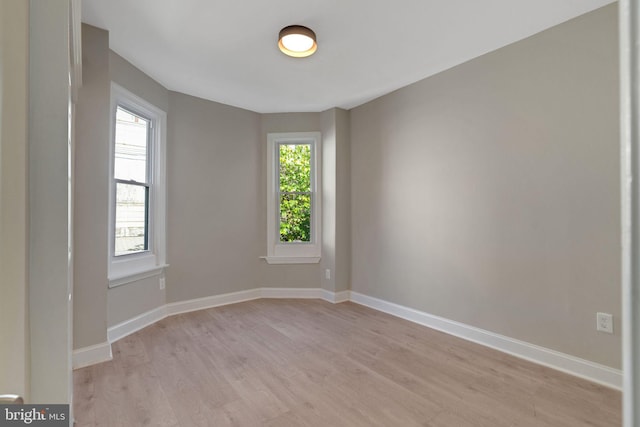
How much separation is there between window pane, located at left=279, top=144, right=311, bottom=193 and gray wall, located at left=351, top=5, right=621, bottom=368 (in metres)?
1.16

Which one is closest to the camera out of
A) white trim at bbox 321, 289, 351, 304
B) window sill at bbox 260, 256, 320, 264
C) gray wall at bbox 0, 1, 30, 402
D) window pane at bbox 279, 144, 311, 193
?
gray wall at bbox 0, 1, 30, 402

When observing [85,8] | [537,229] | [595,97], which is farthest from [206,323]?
[595,97]

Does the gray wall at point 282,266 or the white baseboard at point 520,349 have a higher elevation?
the gray wall at point 282,266

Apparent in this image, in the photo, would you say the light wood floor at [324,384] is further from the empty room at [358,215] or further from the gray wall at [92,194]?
the gray wall at [92,194]

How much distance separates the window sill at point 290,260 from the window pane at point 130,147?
1804 mm

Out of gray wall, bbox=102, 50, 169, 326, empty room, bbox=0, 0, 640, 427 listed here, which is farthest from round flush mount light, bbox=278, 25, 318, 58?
gray wall, bbox=102, 50, 169, 326

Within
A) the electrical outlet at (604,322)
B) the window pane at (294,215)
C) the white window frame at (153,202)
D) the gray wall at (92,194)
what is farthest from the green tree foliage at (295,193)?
the electrical outlet at (604,322)

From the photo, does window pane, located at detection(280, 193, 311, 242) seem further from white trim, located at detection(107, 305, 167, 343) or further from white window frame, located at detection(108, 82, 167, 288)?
white trim, located at detection(107, 305, 167, 343)

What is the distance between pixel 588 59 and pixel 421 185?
5.25 ft

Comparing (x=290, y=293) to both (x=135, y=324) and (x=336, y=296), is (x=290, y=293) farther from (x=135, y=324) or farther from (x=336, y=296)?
(x=135, y=324)

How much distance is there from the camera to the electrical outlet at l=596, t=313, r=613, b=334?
216 cm

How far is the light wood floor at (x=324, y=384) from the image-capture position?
1851 mm

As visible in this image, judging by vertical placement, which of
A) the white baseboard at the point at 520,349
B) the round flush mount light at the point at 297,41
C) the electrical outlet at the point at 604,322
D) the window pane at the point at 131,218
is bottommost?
the white baseboard at the point at 520,349

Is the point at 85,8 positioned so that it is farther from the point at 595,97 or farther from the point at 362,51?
the point at 595,97
